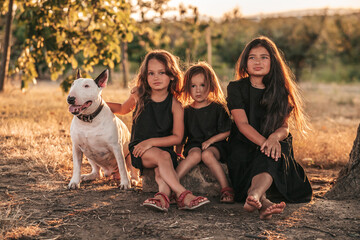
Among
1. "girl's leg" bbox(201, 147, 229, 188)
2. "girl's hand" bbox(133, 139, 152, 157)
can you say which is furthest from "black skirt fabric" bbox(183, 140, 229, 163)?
"girl's hand" bbox(133, 139, 152, 157)

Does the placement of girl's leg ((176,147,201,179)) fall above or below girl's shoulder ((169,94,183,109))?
below

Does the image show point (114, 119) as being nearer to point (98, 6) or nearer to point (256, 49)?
point (256, 49)

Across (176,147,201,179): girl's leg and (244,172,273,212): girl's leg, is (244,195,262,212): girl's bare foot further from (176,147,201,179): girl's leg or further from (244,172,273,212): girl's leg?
(176,147,201,179): girl's leg

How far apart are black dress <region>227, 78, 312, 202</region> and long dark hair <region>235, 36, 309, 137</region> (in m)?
0.11

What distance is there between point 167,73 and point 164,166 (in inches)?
39.4

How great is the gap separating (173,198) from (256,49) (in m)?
1.76

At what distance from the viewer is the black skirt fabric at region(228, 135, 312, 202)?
3992mm

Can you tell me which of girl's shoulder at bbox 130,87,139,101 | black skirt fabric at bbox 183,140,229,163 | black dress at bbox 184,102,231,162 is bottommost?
black skirt fabric at bbox 183,140,229,163

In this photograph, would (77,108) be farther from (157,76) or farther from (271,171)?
(271,171)

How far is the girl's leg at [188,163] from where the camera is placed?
13.8 ft

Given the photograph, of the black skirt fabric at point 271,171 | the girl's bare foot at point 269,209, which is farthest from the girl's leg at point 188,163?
the girl's bare foot at point 269,209

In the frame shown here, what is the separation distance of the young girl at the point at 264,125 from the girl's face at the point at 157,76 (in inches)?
27.2

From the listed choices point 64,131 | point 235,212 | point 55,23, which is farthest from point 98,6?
point 235,212

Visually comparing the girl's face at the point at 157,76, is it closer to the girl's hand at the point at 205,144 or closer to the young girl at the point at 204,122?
the young girl at the point at 204,122
